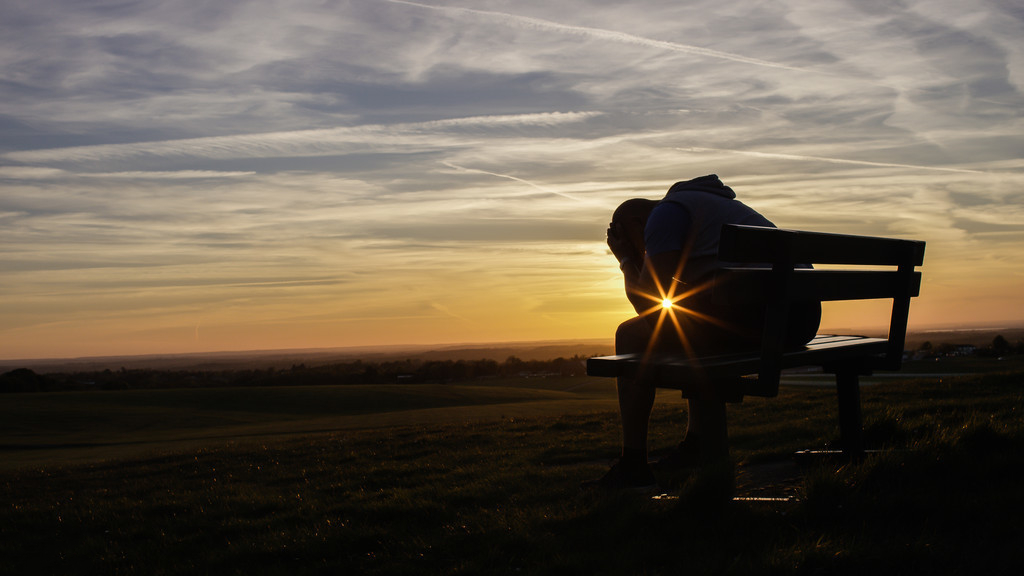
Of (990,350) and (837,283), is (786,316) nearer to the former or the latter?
(837,283)

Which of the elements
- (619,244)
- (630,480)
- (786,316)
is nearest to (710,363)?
(786,316)

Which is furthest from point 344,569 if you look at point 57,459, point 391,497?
point 57,459

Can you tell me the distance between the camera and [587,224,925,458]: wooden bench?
138 inches

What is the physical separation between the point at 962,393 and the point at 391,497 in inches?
313

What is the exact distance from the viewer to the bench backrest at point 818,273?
3.46 m

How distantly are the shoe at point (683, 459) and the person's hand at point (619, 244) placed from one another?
1.52 m

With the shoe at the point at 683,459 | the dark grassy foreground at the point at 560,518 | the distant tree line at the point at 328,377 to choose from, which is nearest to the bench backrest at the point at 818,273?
the dark grassy foreground at the point at 560,518

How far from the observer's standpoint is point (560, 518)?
3.91 meters

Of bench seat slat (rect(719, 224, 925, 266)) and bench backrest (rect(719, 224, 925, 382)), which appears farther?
bench backrest (rect(719, 224, 925, 382))

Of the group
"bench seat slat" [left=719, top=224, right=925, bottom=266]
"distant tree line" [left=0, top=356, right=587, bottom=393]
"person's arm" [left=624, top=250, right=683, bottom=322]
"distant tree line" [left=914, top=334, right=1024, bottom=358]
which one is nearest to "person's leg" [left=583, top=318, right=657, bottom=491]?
"person's arm" [left=624, top=250, right=683, bottom=322]

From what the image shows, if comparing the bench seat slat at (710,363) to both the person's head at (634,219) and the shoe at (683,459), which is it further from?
the shoe at (683,459)

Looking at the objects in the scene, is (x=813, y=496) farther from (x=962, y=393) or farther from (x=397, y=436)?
(x=397, y=436)

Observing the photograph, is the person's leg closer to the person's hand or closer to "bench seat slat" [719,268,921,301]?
the person's hand

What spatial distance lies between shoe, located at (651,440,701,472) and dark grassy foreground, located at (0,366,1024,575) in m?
0.51
